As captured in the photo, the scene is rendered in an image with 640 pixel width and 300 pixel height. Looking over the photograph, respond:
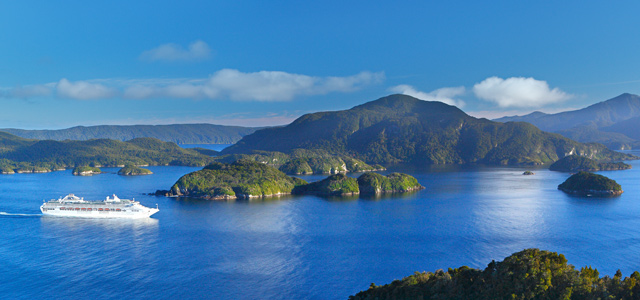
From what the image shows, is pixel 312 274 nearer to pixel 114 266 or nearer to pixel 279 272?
pixel 279 272

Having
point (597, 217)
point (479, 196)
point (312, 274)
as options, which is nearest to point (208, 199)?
Result: point (312, 274)

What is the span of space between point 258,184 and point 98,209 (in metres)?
56.6

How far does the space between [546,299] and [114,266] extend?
63.0 m

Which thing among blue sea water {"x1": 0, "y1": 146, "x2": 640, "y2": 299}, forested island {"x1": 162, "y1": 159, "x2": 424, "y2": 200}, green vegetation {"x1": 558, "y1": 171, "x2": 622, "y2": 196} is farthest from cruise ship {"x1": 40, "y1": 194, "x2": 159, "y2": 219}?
green vegetation {"x1": 558, "y1": 171, "x2": 622, "y2": 196}

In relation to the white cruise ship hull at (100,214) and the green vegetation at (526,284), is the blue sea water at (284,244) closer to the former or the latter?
the white cruise ship hull at (100,214)

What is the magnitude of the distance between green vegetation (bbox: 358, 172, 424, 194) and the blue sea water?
25914 mm

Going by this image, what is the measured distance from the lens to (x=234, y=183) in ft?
518

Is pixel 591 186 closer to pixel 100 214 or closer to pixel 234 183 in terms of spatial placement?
pixel 234 183

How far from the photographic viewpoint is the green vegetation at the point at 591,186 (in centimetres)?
16375

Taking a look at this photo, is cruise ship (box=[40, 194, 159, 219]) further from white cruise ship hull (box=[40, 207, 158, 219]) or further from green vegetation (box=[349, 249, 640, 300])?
green vegetation (box=[349, 249, 640, 300])

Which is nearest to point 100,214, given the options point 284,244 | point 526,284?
point 284,244

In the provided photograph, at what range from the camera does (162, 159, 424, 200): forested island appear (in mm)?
152125

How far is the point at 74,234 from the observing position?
94.4 m

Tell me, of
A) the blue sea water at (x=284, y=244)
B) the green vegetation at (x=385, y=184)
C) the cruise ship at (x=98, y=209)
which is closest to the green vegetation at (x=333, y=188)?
the green vegetation at (x=385, y=184)
